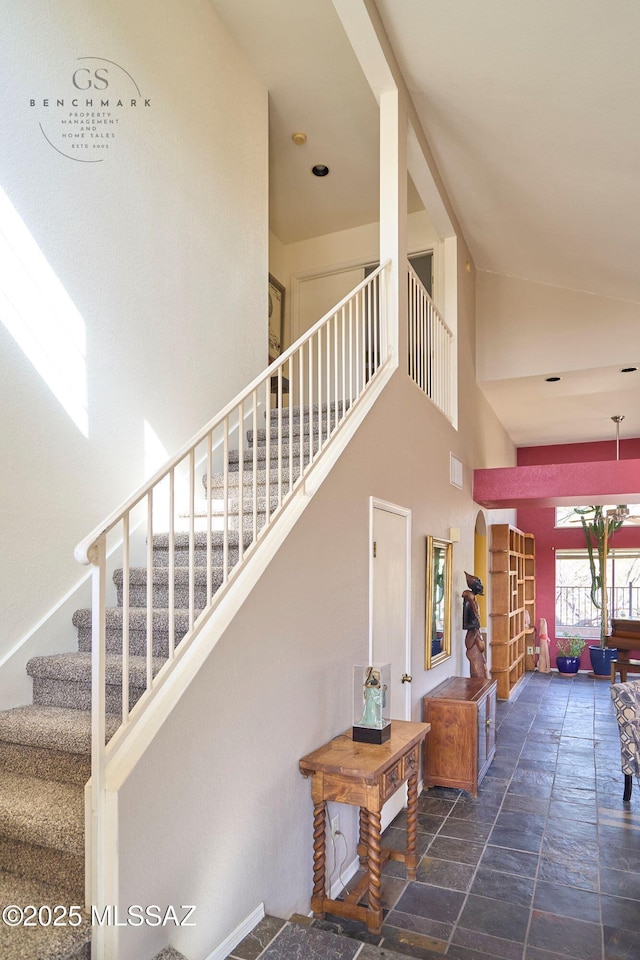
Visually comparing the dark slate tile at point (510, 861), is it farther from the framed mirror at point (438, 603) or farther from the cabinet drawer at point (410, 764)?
the framed mirror at point (438, 603)

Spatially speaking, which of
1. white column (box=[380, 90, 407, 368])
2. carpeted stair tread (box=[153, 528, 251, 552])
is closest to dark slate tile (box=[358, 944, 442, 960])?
carpeted stair tread (box=[153, 528, 251, 552])

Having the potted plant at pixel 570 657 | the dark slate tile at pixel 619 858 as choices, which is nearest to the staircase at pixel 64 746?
the dark slate tile at pixel 619 858

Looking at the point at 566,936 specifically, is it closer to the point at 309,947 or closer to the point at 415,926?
the point at 415,926

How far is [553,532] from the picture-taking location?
11.1 m

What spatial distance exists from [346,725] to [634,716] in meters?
2.24

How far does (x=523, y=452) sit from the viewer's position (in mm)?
11648

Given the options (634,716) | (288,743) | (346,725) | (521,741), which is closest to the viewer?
(288,743)

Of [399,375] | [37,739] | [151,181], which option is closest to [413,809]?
[37,739]

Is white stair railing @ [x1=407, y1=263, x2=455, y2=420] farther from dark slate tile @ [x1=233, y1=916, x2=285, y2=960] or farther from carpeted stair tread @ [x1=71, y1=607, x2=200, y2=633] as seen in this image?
dark slate tile @ [x1=233, y1=916, x2=285, y2=960]

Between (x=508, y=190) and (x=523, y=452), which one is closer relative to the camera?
(x=508, y=190)

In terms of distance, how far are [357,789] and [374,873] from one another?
408mm

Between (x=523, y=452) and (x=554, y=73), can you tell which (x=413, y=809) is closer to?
(x=554, y=73)

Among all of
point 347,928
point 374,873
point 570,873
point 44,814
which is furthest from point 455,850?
point 44,814

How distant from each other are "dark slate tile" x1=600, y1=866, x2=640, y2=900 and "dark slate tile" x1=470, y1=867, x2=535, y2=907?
1.26 feet
